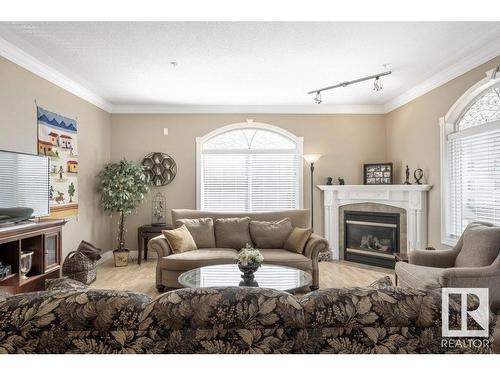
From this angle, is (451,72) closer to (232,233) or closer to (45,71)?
(232,233)

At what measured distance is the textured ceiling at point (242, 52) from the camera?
311 centimetres

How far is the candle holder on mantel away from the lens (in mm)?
6016

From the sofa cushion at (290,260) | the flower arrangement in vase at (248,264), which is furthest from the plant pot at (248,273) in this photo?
the sofa cushion at (290,260)

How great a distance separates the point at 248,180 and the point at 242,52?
2808mm

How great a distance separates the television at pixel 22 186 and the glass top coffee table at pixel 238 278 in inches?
62.7

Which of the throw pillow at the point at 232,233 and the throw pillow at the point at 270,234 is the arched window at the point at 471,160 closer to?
the throw pillow at the point at 270,234

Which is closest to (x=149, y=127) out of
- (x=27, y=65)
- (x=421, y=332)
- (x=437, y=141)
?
(x=27, y=65)

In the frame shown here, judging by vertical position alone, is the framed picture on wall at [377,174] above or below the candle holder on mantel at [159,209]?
above

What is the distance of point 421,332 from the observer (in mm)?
1180

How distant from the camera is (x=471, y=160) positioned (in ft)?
12.9

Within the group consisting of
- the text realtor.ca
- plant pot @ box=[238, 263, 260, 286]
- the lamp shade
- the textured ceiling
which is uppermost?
the textured ceiling

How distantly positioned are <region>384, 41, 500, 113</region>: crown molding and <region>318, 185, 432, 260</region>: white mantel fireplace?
1.33 m

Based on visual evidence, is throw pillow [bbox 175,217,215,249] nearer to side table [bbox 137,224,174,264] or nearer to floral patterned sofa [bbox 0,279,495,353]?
side table [bbox 137,224,174,264]

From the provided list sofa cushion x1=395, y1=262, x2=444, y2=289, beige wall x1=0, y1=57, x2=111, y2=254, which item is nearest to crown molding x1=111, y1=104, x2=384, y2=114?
beige wall x1=0, y1=57, x2=111, y2=254
